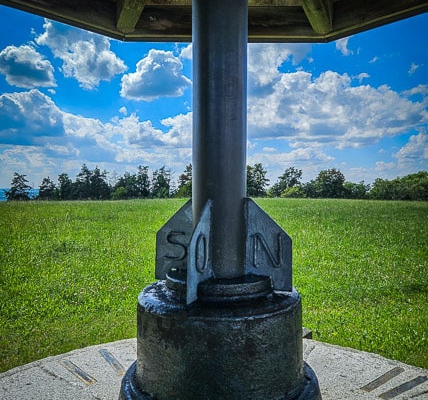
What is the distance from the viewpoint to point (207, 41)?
6.14 feet

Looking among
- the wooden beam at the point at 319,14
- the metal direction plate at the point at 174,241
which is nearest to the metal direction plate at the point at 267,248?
the metal direction plate at the point at 174,241

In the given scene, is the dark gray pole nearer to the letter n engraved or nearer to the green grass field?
the letter n engraved

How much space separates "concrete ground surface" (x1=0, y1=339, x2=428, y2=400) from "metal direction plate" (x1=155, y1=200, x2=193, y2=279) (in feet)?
3.07

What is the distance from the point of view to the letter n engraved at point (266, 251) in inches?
75.0

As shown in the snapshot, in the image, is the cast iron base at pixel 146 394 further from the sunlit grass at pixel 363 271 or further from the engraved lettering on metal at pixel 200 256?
the sunlit grass at pixel 363 271

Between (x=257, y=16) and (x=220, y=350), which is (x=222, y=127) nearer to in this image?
(x=220, y=350)

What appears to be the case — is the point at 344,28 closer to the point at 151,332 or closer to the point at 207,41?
the point at 207,41

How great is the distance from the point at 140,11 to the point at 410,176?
6.85 m

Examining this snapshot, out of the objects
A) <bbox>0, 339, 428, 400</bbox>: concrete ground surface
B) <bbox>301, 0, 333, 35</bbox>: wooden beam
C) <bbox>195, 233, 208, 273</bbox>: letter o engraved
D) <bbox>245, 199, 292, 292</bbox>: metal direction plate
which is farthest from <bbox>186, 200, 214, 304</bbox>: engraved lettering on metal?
<bbox>301, 0, 333, 35</bbox>: wooden beam

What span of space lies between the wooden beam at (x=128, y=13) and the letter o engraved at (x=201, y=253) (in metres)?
1.91

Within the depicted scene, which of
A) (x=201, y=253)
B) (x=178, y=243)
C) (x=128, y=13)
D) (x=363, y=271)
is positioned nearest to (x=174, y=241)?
(x=178, y=243)

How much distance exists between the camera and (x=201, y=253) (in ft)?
5.91

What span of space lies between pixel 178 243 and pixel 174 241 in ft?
0.08

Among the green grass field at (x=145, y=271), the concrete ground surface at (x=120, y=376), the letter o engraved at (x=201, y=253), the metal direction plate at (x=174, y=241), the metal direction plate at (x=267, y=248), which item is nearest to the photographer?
the letter o engraved at (x=201, y=253)
